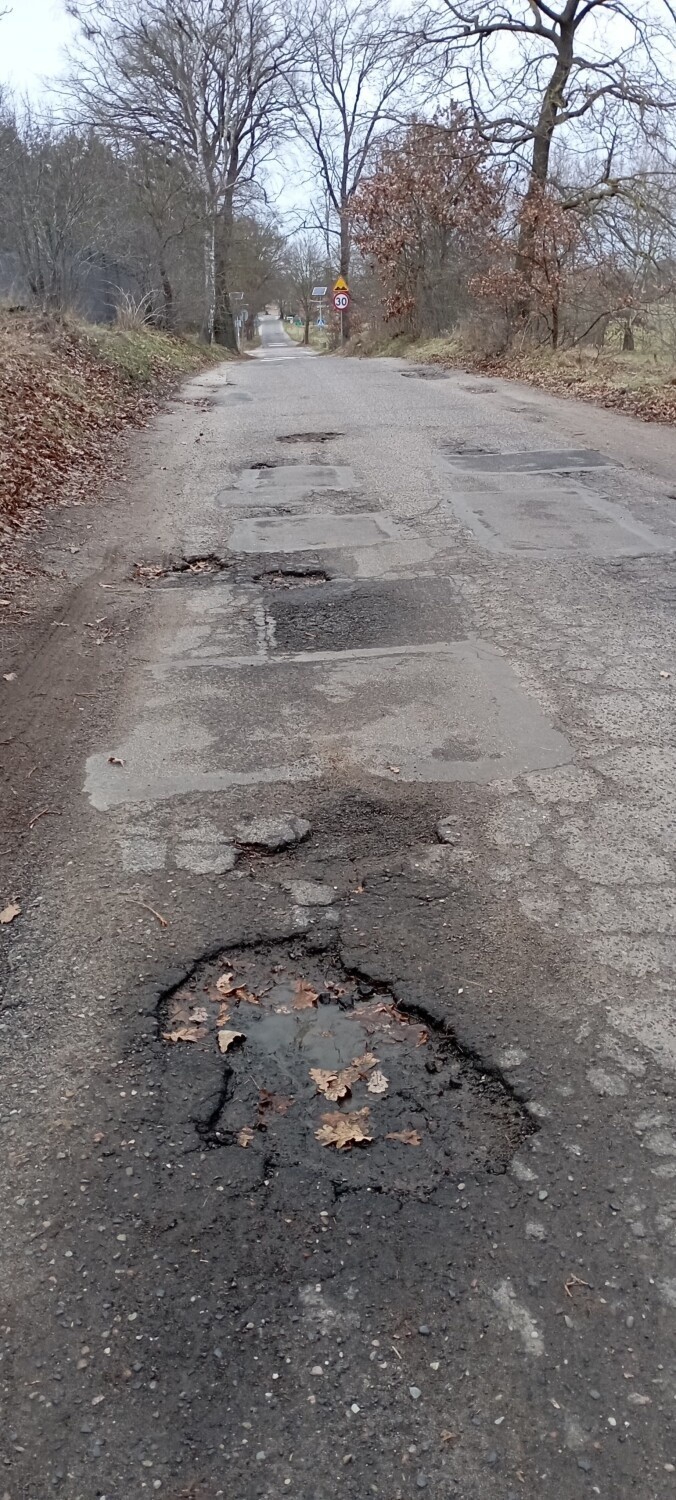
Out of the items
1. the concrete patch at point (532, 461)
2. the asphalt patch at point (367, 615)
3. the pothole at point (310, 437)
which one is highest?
the pothole at point (310, 437)

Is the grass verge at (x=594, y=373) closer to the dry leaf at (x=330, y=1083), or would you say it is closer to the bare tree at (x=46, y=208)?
the bare tree at (x=46, y=208)

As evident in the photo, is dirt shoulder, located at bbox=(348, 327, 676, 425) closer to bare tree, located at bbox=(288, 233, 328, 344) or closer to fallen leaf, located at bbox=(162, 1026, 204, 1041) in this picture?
fallen leaf, located at bbox=(162, 1026, 204, 1041)

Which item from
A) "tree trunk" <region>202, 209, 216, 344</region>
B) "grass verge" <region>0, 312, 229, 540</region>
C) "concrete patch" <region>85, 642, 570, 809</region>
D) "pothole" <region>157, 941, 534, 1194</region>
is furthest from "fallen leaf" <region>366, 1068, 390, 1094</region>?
"tree trunk" <region>202, 209, 216, 344</region>

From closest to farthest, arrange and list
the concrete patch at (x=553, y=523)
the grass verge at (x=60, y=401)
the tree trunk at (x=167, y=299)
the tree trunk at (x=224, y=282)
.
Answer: the concrete patch at (x=553, y=523)
the grass verge at (x=60, y=401)
the tree trunk at (x=167, y=299)
the tree trunk at (x=224, y=282)

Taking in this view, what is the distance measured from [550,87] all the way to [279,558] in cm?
1876

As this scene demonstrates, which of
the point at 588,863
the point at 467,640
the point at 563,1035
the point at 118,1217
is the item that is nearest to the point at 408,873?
the point at 588,863

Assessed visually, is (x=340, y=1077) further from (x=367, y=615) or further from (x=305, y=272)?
(x=305, y=272)

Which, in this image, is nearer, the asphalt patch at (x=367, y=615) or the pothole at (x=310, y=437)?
the asphalt patch at (x=367, y=615)

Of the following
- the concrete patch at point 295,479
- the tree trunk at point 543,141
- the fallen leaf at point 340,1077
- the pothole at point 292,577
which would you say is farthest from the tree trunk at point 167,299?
the fallen leaf at point 340,1077

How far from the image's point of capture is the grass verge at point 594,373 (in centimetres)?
1321

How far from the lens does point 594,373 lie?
53.2 ft

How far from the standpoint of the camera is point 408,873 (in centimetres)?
335

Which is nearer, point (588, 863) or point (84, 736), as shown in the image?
point (588, 863)

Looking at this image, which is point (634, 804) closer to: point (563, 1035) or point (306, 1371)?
point (563, 1035)
